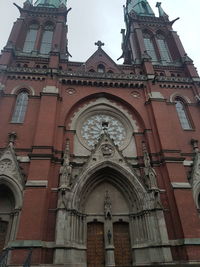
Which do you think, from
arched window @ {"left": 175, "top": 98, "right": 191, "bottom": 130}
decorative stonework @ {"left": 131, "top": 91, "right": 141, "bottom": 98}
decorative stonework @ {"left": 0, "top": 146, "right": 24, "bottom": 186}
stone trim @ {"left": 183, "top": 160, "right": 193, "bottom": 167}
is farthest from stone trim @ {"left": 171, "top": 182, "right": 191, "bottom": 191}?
decorative stonework @ {"left": 0, "top": 146, "right": 24, "bottom": 186}

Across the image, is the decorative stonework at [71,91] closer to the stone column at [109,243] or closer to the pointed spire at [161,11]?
the stone column at [109,243]

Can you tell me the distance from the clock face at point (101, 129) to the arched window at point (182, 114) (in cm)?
451

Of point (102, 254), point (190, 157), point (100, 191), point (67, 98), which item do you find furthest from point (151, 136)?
point (102, 254)

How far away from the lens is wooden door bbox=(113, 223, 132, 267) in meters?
11.7

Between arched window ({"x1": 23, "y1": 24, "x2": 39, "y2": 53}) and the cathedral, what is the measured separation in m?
0.21

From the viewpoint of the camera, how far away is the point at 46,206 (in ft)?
38.3

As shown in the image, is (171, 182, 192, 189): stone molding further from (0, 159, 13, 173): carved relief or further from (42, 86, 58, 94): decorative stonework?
(42, 86, 58, 94): decorative stonework

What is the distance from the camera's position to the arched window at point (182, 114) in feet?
55.2

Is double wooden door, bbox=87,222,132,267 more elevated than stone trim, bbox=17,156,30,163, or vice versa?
stone trim, bbox=17,156,30,163

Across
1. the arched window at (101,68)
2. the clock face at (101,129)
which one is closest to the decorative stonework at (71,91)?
the clock face at (101,129)

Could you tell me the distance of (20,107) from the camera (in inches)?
635

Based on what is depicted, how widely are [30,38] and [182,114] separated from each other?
16281 millimetres

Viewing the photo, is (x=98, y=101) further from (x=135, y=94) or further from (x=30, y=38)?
(x=30, y=38)

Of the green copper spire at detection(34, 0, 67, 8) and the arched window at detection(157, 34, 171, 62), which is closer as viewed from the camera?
the arched window at detection(157, 34, 171, 62)
